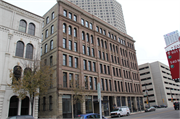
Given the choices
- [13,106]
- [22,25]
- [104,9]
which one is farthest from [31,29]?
[104,9]

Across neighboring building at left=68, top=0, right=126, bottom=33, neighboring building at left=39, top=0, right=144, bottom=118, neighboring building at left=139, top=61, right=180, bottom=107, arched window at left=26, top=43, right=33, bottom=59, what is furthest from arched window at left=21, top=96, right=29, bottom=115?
neighboring building at left=68, top=0, right=126, bottom=33

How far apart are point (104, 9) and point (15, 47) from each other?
111 m

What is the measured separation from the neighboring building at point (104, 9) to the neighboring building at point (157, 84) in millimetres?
45941

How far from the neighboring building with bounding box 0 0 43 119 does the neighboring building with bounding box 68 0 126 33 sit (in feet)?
331

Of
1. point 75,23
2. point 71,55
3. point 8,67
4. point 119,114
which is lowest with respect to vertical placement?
point 119,114

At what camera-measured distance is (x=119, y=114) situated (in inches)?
1160

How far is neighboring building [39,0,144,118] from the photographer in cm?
2859

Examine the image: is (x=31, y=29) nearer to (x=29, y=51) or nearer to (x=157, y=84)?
(x=29, y=51)

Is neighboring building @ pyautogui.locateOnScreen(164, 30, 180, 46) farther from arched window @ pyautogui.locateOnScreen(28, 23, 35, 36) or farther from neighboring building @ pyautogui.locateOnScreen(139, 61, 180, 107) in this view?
neighboring building @ pyautogui.locateOnScreen(139, 61, 180, 107)

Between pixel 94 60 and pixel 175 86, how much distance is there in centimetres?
8352

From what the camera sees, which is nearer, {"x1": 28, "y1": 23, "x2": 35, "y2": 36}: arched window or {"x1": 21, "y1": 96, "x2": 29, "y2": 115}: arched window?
{"x1": 21, "y1": 96, "x2": 29, "y2": 115}: arched window

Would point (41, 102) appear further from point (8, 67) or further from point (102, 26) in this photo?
point (102, 26)

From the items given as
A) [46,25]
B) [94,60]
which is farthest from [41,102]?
[46,25]

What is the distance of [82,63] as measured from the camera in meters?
33.7
